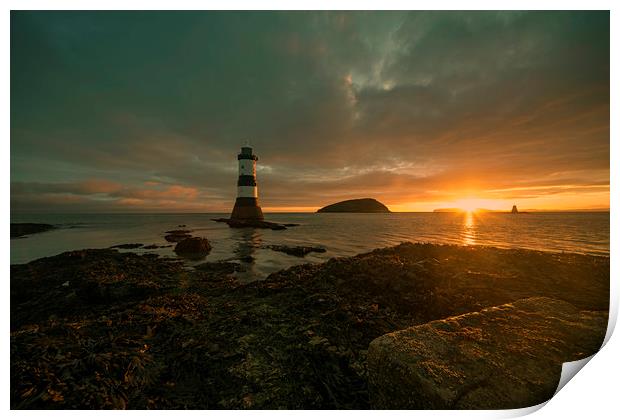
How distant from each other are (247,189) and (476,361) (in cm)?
3531

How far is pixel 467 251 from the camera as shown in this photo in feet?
34.6

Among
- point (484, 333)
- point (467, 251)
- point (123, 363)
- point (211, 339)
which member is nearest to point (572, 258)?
point (467, 251)

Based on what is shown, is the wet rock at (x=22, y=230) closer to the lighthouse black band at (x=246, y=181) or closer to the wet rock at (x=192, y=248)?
the lighthouse black band at (x=246, y=181)

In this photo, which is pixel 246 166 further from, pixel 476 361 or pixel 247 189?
pixel 476 361

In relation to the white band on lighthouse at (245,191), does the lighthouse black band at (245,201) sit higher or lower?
lower

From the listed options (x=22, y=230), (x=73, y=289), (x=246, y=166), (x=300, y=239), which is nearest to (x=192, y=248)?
(x=73, y=289)

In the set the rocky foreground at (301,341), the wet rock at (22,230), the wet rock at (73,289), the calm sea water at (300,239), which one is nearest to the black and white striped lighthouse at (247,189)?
the calm sea water at (300,239)

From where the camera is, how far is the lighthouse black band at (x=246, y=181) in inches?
1373

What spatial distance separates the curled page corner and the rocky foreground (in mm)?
177

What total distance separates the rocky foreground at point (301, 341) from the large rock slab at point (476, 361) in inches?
0.6

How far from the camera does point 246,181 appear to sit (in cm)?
3503
